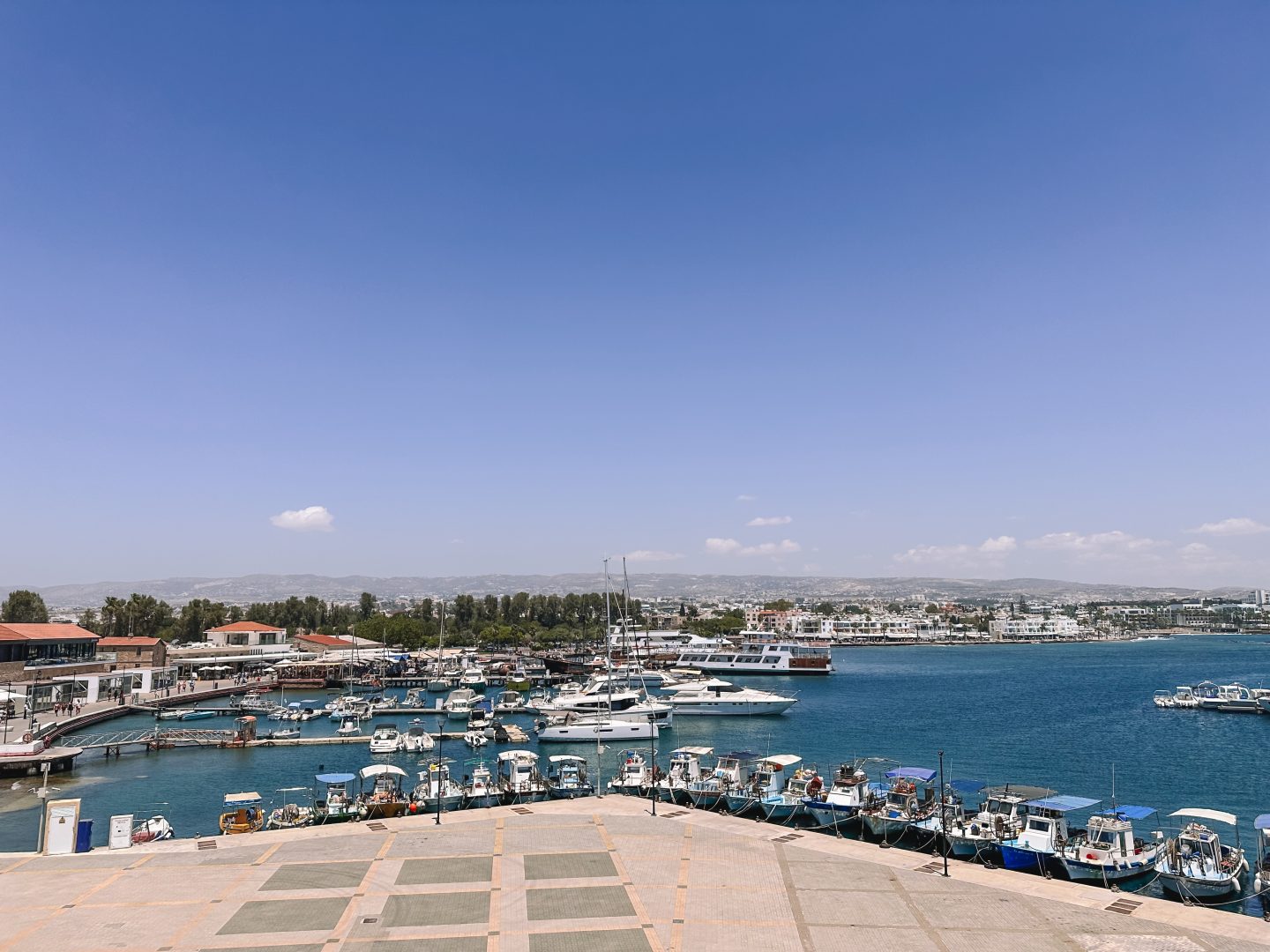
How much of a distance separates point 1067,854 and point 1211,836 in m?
5.21

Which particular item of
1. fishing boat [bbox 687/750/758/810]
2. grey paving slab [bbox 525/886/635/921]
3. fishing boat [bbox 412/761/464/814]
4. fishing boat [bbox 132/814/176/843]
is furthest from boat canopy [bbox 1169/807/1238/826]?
fishing boat [bbox 132/814/176/843]

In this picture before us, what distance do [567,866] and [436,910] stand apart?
15.6 ft

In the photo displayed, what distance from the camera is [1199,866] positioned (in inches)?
1156

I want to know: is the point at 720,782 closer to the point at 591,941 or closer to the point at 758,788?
the point at 758,788

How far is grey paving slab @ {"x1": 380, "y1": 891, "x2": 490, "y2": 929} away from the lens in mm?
21688

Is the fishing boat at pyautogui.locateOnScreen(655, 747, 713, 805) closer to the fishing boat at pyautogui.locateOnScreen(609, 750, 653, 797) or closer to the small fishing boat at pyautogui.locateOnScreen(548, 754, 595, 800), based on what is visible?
the fishing boat at pyautogui.locateOnScreen(609, 750, 653, 797)

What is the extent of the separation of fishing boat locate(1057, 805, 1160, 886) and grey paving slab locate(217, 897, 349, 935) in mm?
23998

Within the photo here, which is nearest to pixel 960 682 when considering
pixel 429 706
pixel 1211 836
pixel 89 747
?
pixel 429 706

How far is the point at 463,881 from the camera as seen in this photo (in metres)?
24.7

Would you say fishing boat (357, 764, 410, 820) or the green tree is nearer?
fishing boat (357, 764, 410, 820)

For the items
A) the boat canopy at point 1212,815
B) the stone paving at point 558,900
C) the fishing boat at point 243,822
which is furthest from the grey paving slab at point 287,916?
the boat canopy at point 1212,815

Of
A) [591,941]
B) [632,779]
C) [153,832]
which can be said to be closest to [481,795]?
[632,779]

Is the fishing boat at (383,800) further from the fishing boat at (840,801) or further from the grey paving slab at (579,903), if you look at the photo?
the fishing boat at (840,801)

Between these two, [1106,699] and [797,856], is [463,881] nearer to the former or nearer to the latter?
[797,856]
